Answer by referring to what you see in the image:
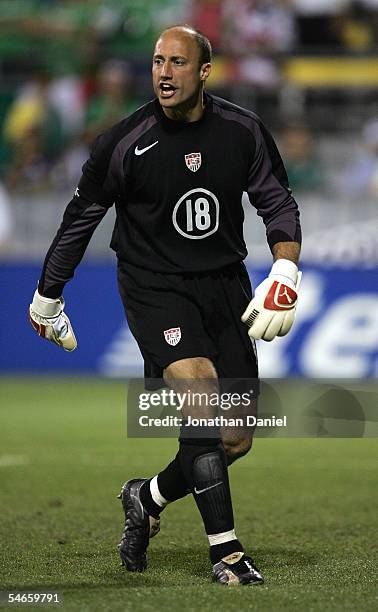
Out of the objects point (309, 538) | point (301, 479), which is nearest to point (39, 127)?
point (301, 479)

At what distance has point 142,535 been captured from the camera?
17.3 ft

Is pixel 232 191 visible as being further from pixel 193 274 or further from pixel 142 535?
pixel 142 535

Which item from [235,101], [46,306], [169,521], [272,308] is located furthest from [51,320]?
[235,101]

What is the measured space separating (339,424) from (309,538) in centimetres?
68

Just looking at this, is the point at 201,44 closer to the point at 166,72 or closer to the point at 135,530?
the point at 166,72

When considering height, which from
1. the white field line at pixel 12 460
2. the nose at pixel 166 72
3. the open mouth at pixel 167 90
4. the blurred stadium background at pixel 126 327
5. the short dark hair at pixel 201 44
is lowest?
the white field line at pixel 12 460

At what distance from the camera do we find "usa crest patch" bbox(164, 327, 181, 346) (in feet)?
16.5

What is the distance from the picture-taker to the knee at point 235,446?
5.15m

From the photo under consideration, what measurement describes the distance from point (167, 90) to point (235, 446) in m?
1.52

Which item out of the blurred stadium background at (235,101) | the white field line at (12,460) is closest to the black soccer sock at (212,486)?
the white field line at (12,460)

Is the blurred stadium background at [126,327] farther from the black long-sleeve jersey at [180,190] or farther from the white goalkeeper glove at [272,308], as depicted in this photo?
the black long-sleeve jersey at [180,190]

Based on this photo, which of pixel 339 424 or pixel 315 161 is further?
pixel 315 161

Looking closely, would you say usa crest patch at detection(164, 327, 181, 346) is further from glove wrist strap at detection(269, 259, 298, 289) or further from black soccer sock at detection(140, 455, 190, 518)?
black soccer sock at detection(140, 455, 190, 518)

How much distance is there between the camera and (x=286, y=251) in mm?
5066
